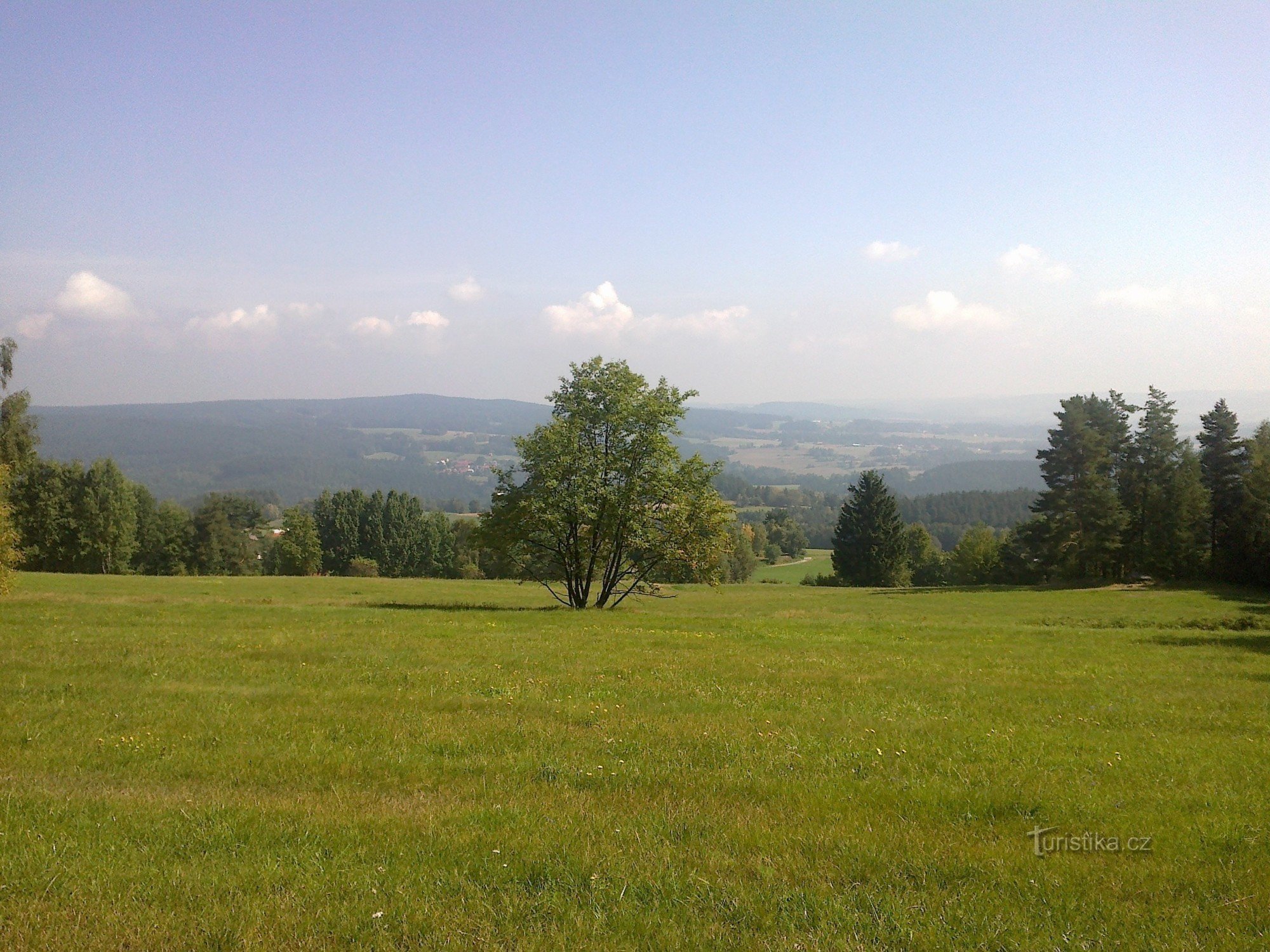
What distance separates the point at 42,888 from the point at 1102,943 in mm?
7799

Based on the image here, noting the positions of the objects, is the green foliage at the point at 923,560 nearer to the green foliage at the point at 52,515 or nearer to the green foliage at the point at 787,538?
the green foliage at the point at 787,538

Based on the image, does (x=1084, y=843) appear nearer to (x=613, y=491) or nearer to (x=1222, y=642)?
(x=1222, y=642)

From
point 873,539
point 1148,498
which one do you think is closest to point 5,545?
point 1148,498

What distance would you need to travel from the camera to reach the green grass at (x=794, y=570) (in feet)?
398

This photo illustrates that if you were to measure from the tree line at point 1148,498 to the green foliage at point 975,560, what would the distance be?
28.8 m

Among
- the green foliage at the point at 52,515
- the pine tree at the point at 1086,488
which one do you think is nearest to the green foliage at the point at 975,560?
the pine tree at the point at 1086,488

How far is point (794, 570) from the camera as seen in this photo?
445 ft

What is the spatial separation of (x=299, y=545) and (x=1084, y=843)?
11320 cm

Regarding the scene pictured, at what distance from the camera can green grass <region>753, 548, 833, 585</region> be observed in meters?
121

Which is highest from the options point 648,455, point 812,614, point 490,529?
point 648,455

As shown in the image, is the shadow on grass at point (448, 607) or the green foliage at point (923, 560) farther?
the green foliage at point (923, 560)

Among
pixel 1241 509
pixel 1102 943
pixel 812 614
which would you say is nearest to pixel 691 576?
pixel 812 614

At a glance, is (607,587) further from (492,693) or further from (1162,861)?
(1162,861)

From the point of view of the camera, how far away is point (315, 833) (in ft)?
22.6
